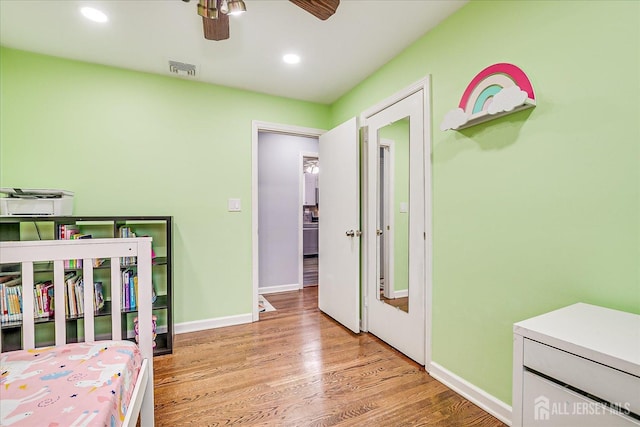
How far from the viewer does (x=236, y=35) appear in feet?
6.81

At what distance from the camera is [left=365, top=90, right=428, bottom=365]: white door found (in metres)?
2.12

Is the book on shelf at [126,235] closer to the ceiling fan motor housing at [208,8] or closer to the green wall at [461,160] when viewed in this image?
the green wall at [461,160]

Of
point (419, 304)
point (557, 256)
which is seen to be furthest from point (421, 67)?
point (419, 304)

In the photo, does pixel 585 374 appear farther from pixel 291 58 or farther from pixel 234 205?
pixel 234 205

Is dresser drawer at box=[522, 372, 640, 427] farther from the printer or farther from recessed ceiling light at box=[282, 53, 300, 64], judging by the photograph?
the printer

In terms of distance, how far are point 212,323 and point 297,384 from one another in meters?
1.32

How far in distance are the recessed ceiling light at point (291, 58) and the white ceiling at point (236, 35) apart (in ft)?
0.16

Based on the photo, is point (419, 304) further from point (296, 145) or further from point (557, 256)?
point (296, 145)

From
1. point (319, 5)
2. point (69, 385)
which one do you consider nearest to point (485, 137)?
point (319, 5)

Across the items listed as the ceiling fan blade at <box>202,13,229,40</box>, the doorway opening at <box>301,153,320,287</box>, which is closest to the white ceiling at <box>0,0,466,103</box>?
the ceiling fan blade at <box>202,13,229,40</box>

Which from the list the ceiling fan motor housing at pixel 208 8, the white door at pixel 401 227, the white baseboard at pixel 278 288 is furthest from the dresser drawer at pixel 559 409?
the white baseboard at pixel 278 288

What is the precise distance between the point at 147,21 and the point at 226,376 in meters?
2.43

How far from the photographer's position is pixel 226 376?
6.59 feet

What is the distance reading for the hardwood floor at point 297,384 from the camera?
1596mm
